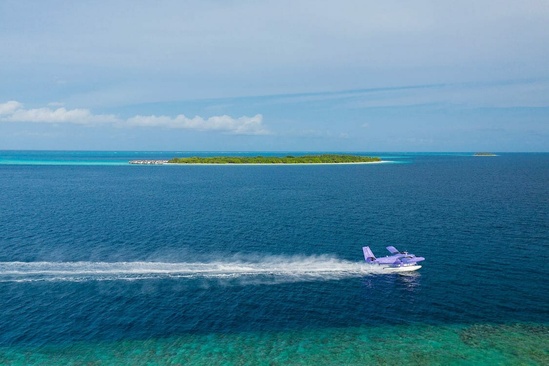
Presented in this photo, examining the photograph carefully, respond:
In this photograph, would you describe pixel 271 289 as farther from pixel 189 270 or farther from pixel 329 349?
pixel 329 349

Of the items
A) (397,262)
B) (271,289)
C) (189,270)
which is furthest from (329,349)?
(189,270)

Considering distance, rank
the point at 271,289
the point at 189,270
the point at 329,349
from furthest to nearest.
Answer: the point at 189,270 → the point at 271,289 → the point at 329,349

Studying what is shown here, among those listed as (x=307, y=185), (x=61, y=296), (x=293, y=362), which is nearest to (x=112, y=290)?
(x=61, y=296)

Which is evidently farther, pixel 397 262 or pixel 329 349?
pixel 397 262

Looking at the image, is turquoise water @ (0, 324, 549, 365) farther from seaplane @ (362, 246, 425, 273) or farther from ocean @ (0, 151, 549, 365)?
seaplane @ (362, 246, 425, 273)

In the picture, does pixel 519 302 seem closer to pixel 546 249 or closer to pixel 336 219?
pixel 546 249

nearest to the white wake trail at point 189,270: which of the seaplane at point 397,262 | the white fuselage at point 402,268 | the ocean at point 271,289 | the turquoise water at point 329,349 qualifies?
the ocean at point 271,289

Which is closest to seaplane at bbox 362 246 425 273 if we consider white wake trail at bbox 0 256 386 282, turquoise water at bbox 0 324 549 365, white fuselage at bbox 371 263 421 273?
white fuselage at bbox 371 263 421 273
